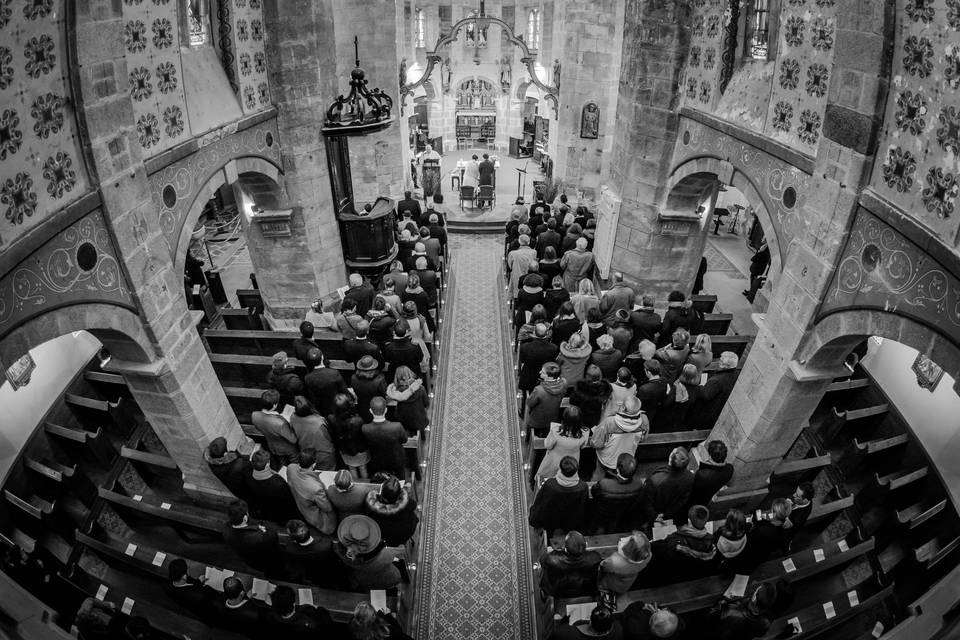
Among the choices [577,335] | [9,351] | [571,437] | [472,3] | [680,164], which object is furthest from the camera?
[472,3]

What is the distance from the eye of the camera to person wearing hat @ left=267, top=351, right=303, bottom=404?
6352 mm

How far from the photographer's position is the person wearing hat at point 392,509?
15.8 ft

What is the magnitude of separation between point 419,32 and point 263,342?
60.3 feet

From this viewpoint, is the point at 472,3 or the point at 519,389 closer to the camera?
the point at 519,389

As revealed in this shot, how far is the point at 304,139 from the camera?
857cm

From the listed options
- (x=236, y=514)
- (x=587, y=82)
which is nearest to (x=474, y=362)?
(x=236, y=514)

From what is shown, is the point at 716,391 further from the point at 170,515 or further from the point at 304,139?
the point at 304,139

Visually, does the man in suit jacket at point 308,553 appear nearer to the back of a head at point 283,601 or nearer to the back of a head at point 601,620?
the back of a head at point 283,601

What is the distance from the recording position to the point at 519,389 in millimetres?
7695

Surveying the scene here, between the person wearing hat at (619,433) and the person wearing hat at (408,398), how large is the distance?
2.06 m

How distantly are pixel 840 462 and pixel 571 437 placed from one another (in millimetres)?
3999

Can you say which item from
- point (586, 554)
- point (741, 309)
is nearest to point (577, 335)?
point (586, 554)

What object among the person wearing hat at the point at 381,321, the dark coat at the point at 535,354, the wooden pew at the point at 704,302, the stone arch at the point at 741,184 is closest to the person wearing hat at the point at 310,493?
the person wearing hat at the point at 381,321

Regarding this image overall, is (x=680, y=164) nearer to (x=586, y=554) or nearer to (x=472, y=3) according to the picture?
(x=586, y=554)
